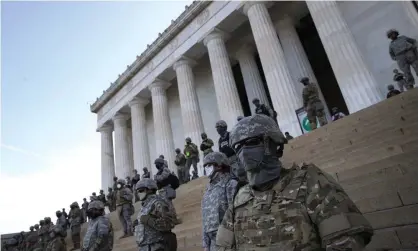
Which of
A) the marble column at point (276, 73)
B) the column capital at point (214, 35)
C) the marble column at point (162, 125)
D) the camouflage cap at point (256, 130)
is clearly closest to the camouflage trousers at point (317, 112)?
the marble column at point (276, 73)

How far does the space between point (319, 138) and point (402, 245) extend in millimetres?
4303

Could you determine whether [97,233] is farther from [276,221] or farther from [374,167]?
[374,167]

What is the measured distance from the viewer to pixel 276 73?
13.1m

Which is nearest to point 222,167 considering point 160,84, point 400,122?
point 400,122

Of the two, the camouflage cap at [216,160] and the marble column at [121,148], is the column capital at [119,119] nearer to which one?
the marble column at [121,148]

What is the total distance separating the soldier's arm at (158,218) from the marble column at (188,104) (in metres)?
11.9

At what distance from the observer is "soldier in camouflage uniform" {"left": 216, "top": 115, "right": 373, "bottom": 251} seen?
140 cm

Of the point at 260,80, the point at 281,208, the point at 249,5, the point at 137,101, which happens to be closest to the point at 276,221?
the point at 281,208

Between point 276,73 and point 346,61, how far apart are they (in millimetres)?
3000

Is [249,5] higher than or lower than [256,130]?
higher

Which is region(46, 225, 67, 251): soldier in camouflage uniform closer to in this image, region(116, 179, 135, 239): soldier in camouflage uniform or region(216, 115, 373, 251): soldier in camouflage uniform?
region(116, 179, 135, 239): soldier in camouflage uniform

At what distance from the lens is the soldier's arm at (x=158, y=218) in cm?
362

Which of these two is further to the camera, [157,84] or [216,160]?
[157,84]

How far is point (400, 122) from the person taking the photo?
5.18 meters
